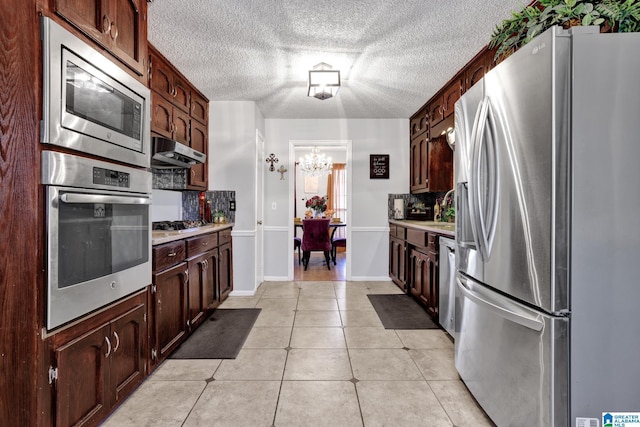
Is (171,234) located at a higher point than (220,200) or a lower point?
lower

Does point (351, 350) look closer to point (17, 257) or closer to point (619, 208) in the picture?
point (619, 208)

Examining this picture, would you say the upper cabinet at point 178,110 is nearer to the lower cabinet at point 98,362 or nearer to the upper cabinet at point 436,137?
the lower cabinet at point 98,362

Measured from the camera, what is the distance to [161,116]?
276 cm

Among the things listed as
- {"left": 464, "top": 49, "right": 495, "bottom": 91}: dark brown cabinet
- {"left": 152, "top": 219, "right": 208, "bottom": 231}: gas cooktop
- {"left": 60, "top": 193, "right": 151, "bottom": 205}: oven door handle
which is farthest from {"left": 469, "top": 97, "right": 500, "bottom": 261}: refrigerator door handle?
{"left": 152, "top": 219, "right": 208, "bottom": 231}: gas cooktop

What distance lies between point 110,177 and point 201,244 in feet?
4.68

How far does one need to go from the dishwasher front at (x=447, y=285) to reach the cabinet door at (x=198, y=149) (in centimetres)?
253

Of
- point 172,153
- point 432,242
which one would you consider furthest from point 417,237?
point 172,153

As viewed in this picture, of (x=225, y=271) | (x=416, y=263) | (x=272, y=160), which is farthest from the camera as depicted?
(x=272, y=160)

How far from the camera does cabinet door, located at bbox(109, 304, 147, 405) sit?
154cm

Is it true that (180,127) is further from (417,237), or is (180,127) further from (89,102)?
(417,237)

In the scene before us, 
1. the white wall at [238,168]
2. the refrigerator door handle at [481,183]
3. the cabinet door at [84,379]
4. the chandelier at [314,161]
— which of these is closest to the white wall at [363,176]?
the white wall at [238,168]

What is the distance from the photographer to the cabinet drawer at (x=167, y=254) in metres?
2.01

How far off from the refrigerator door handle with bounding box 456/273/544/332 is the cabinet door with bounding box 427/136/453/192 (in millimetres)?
2177

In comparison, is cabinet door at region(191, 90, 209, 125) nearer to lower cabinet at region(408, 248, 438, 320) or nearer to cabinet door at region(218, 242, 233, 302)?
cabinet door at region(218, 242, 233, 302)
